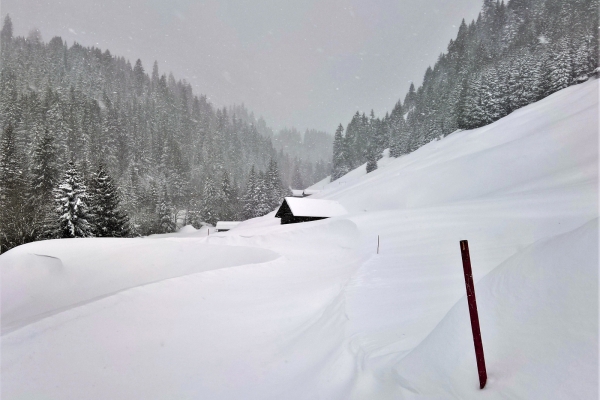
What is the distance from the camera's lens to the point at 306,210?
32.9m

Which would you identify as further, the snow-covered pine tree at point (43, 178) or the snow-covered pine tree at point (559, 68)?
the snow-covered pine tree at point (559, 68)

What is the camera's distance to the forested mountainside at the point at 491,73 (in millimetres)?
47188

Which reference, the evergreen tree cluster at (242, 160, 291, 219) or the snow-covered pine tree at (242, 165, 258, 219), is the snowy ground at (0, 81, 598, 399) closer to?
the evergreen tree cluster at (242, 160, 291, 219)

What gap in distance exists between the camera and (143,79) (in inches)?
4466

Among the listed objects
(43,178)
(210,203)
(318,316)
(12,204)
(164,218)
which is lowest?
(318,316)

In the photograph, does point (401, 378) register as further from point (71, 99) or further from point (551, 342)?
point (71, 99)

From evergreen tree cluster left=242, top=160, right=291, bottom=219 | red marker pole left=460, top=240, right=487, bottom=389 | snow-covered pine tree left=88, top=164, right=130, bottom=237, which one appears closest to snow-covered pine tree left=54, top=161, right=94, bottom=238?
snow-covered pine tree left=88, top=164, right=130, bottom=237

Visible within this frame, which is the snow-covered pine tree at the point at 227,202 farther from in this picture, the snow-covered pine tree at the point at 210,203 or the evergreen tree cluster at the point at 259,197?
the evergreen tree cluster at the point at 259,197

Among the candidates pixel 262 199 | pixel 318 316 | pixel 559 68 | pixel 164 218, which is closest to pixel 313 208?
pixel 318 316

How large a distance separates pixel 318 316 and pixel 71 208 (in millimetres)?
27818

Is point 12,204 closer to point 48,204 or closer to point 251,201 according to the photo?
point 48,204

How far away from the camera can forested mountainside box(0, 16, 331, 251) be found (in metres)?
28.3

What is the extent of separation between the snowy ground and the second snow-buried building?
49.1 ft

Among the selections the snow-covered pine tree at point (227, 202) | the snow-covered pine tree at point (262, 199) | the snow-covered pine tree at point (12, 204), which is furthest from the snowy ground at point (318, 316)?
the snow-covered pine tree at point (227, 202)
